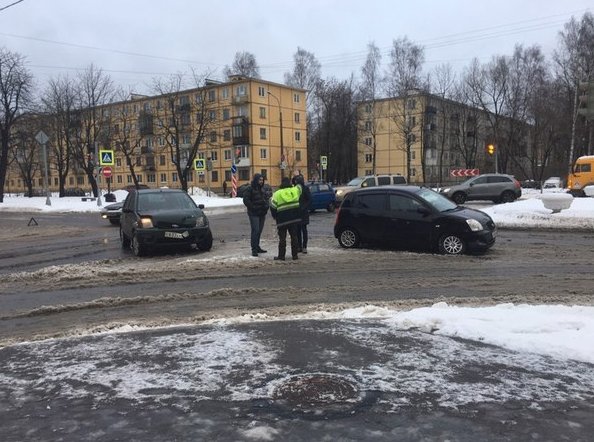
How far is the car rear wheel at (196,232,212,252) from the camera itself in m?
13.5

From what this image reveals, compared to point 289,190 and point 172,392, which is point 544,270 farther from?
point 172,392

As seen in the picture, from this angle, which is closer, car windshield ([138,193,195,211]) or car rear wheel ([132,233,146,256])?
car rear wheel ([132,233,146,256])

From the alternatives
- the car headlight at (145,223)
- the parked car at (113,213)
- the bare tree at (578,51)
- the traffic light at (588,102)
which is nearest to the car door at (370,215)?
the traffic light at (588,102)

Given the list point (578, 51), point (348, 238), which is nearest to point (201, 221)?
point (348, 238)

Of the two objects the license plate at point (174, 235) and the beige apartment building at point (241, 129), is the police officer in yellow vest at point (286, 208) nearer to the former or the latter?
the license plate at point (174, 235)

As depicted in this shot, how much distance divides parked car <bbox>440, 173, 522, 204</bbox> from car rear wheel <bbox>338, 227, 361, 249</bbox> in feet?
57.9

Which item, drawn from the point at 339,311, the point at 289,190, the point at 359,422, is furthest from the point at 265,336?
the point at 289,190

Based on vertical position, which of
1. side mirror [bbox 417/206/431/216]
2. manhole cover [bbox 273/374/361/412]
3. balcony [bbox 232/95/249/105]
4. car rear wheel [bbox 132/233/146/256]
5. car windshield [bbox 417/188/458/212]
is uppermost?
balcony [bbox 232/95/249/105]

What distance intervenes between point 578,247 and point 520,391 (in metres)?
10.0

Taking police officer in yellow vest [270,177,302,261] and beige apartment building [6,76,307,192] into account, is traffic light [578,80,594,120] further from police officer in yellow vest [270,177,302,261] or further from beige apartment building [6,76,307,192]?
beige apartment building [6,76,307,192]

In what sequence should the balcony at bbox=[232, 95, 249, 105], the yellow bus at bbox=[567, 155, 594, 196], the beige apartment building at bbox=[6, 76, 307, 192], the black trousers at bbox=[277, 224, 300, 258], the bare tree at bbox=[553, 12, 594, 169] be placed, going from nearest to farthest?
the black trousers at bbox=[277, 224, 300, 258] < the yellow bus at bbox=[567, 155, 594, 196] < the bare tree at bbox=[553, 12, 594, 169] < the balcony at bbox=[232, 95, 249, 105] < the beige apartment building at bbox=[6, 76, 307, 192]

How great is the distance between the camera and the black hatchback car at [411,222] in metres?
11.8

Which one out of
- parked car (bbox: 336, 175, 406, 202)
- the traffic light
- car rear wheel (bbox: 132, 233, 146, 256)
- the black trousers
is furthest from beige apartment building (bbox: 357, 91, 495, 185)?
the black trousers

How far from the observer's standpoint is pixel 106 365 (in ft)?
17.1
